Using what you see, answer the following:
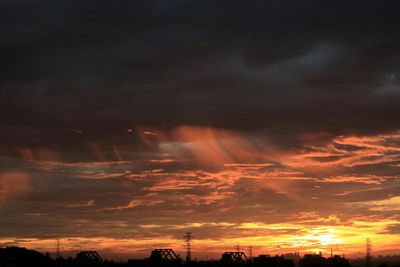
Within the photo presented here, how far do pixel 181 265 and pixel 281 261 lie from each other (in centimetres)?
2943

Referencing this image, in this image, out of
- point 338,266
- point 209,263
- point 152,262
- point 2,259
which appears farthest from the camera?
point 338,266

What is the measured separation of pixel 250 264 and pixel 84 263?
1735 inches

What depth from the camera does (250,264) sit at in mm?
156750

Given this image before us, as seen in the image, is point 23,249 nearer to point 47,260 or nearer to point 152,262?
point 47,260

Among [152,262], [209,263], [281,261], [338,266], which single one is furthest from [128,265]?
[338,266]

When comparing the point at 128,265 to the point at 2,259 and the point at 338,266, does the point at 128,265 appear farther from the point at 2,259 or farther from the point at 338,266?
the point at 338,266

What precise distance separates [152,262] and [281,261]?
3664cm

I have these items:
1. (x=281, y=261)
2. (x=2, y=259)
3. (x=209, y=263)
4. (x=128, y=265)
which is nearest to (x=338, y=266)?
(x=281, y=261)

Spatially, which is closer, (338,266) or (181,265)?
(181,265)

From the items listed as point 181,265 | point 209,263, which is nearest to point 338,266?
point 209,263

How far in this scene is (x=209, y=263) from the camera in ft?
526

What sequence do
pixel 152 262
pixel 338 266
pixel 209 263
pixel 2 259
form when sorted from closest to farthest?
pixel 2 259 < pixel 152 262 < pixel 209 263 < pixel 338 266

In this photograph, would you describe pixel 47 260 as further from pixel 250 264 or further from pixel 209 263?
pixel 250 264

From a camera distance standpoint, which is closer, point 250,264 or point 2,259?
point 2,259
